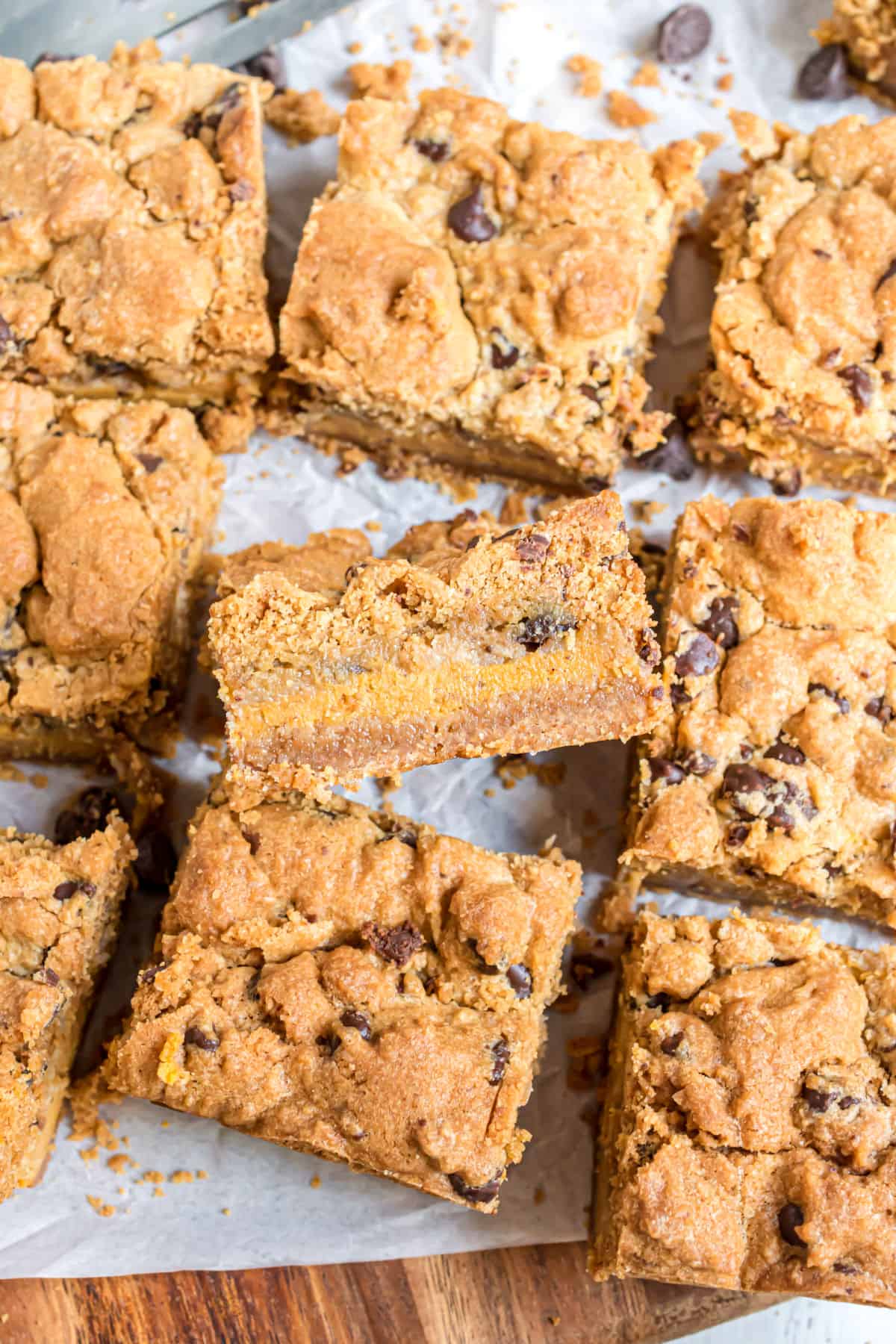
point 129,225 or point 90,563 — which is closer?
point 90,563

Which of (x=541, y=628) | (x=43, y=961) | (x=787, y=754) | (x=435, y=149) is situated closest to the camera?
(x=541, y=628)

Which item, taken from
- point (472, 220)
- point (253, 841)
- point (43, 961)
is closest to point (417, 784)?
point (253, 841)

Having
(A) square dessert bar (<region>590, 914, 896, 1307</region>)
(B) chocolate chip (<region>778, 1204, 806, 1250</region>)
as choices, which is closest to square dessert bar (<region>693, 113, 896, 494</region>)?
(A) square dessert bar (<region>590, 914, 896, 1307</region>)

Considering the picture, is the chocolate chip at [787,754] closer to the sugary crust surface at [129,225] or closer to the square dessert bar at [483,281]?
the square dessert bar at [483,281]

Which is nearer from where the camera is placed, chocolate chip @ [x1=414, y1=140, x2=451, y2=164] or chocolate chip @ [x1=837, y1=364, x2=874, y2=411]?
chocolate chip @ [x1=837, y1=364, x2=874, y2=411]

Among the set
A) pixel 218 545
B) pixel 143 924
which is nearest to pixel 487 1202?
pixel 143 924

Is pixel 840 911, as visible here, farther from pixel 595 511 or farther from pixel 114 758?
pixel 114 758

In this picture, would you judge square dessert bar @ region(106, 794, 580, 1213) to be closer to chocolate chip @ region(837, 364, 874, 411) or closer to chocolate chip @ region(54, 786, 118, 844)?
chocolate chip @ region(54, 786, 118, 844)

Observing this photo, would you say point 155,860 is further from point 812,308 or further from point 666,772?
point 812,308
